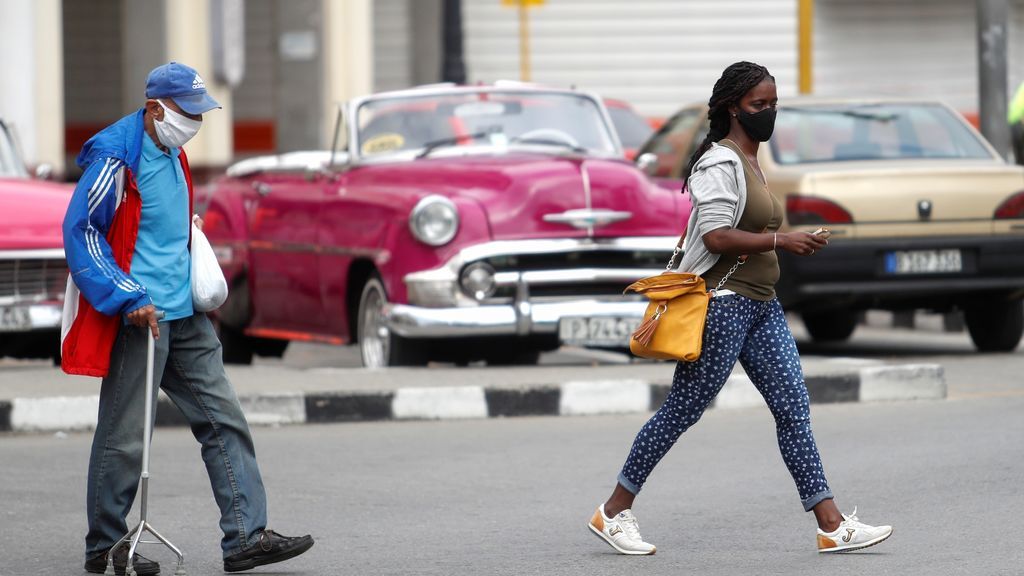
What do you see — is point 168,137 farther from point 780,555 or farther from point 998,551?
point 998,551

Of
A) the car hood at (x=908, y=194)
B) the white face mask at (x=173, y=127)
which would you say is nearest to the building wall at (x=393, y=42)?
the car hood at (x=908, y=194)

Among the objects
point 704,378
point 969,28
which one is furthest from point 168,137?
point 969,28

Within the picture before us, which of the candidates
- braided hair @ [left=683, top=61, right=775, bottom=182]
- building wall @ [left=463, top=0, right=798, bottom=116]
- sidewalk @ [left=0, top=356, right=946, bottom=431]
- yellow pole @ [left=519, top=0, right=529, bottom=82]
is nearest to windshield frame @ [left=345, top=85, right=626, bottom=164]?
sidewalk @ [left=0, top=356, right=946, bottom=431]

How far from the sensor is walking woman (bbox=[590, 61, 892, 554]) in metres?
5.98

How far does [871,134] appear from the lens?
12.2m

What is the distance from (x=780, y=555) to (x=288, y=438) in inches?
138

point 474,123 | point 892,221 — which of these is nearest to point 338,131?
point 474,123

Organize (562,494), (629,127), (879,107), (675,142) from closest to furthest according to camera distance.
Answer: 1. (562,494)
2. (879,107)
3. (675,142)
4. (629,127)

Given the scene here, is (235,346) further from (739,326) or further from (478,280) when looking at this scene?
(739,326)

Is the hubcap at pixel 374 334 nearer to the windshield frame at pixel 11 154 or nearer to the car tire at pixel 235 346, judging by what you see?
the car tire at pixel 235 346

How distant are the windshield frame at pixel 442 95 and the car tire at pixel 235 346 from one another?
5.61 feet

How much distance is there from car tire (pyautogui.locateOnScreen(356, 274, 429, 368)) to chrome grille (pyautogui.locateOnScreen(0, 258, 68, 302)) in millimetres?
1559

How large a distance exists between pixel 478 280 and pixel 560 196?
61 cm

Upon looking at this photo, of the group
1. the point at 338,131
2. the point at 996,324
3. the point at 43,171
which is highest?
the point at 338,131
